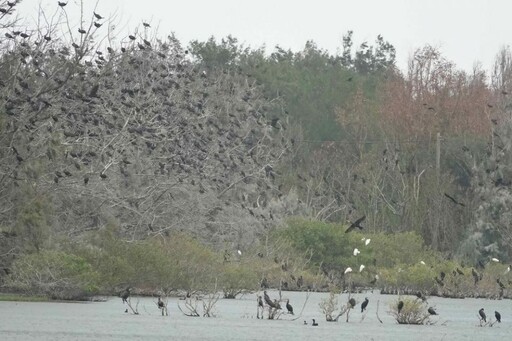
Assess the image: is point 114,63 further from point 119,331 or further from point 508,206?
point 508,206

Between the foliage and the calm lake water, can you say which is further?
the foliage

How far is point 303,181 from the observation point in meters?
84.2

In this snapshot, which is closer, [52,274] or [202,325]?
[202,325]

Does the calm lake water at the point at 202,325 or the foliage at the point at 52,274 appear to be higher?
the foliage at the point at 52,274

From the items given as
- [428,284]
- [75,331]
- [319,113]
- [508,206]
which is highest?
[319,113]

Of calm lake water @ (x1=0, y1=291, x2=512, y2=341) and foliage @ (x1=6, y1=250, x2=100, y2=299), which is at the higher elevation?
foliage @ (x1=6, y1=250, x2=100, y2=299)

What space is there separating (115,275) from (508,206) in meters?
26.8

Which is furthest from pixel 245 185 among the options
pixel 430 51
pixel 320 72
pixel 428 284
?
pixel 320 72

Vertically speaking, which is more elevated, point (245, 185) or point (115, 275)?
point (245, 185)

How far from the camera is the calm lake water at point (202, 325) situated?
36.9 metres

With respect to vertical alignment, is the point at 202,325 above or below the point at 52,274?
below

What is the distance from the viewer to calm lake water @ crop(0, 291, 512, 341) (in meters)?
36.9

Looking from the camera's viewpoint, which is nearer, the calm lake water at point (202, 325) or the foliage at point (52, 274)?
the calm lake water at point (202, 325)

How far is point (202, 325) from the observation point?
4100 centimetres
